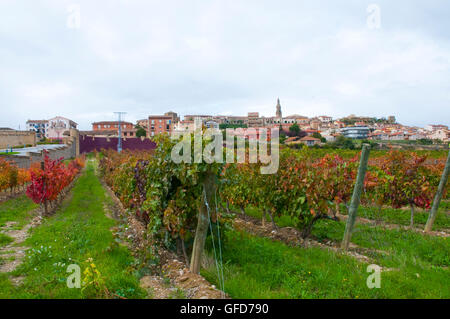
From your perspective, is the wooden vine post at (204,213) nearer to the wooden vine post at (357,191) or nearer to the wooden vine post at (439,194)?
Result: the wooden vine post at (357,191)

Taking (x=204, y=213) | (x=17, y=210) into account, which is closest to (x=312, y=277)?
(x=204, y=213)

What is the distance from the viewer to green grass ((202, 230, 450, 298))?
117 inches

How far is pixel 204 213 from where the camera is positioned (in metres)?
3.27

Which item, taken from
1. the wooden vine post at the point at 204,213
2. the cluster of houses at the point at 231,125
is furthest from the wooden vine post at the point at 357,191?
the cluster of houses at the point at 231,125

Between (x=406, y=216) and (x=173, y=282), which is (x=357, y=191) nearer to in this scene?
(x=173, y=282)

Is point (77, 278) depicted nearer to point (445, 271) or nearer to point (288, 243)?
point (288, 243)

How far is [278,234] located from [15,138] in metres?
43.2

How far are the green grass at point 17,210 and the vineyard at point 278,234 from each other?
0.71m

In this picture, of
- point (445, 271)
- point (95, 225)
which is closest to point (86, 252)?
point (95, 225)

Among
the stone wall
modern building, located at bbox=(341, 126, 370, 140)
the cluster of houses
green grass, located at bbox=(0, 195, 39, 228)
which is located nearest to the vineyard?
green grass, located at bbox=(0, 195, 39, 228)

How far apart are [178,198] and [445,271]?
3.85m

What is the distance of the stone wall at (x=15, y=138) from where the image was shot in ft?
115

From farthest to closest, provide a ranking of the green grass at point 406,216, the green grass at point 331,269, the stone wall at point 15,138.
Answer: the stone wall at point 15,138 < the green grass at point 406,216 < the green grass at point 331,269
